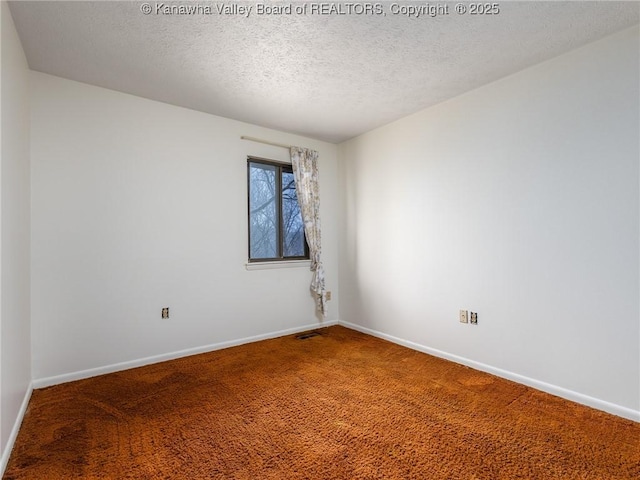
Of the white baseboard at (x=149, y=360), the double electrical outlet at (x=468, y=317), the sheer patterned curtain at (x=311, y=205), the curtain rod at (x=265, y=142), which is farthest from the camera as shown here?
the sheer patterned curtain at (x=311, y=205)

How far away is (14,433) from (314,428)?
167 cm

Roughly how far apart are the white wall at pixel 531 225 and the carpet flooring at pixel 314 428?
352mm

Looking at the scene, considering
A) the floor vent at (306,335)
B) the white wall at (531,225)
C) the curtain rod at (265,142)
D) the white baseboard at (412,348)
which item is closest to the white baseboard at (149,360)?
the white baseboard at (412,348)

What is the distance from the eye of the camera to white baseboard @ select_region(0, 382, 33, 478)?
1562 mm

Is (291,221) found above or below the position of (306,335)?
above

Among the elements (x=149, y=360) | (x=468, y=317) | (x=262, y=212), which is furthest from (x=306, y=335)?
(x=468, y=317)

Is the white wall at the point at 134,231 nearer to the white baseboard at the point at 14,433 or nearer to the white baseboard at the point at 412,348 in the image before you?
the white baseboard at the point at 412,348

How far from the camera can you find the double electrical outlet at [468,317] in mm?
2838

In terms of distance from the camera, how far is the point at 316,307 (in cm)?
414

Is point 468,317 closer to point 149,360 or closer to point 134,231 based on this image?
point 149,360

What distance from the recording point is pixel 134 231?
9.44 feet

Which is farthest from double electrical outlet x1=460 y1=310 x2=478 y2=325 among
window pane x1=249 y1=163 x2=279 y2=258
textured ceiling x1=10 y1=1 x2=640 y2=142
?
window pane x1=249 y1=163 x2=279 y2=258

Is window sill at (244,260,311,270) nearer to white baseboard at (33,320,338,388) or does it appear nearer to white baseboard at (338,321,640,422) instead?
white baseboard at (33,320,338,388)

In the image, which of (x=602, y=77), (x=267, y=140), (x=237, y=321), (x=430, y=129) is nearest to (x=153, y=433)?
(x=237, y=321)
